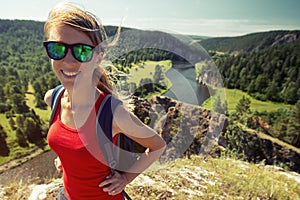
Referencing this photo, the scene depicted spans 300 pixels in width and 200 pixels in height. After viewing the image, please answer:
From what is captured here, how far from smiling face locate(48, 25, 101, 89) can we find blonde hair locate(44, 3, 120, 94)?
3 centimetres

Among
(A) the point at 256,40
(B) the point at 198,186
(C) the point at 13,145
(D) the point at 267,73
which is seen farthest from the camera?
(A) the point at 256,40

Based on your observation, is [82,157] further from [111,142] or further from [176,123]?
[176,123]

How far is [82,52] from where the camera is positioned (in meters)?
1.57

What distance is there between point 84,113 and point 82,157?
0.99 feet

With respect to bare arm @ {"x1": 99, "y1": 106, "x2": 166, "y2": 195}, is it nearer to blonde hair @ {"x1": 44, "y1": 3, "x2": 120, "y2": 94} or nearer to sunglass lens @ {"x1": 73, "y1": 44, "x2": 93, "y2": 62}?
blonde hair @ {"x1": 44, "y1": 3, "x2": 120, "y2": 94}

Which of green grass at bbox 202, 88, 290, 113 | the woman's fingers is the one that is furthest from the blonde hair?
green grass at bbox 202, 88, 290, 113

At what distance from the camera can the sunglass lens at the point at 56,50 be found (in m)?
1.59

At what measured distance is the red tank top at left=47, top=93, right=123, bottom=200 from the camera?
1601mm

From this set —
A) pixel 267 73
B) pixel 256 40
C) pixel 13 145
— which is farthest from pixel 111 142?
pixel 256 40

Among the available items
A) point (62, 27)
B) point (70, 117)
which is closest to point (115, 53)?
point (62, 27)

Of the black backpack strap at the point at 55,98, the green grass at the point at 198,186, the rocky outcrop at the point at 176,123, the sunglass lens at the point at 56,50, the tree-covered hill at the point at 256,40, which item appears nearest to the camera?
the sunglass lens at the point at 56,50

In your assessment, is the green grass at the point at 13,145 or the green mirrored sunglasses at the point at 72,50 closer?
the green mirrored sunglasses at the point at 72,50

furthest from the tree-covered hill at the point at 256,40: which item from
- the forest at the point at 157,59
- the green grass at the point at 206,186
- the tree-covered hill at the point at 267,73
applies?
the green grass at the point at 206,186

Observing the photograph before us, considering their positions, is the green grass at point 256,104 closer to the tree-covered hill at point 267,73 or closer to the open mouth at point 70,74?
the tree-covered hill at point 267,73
